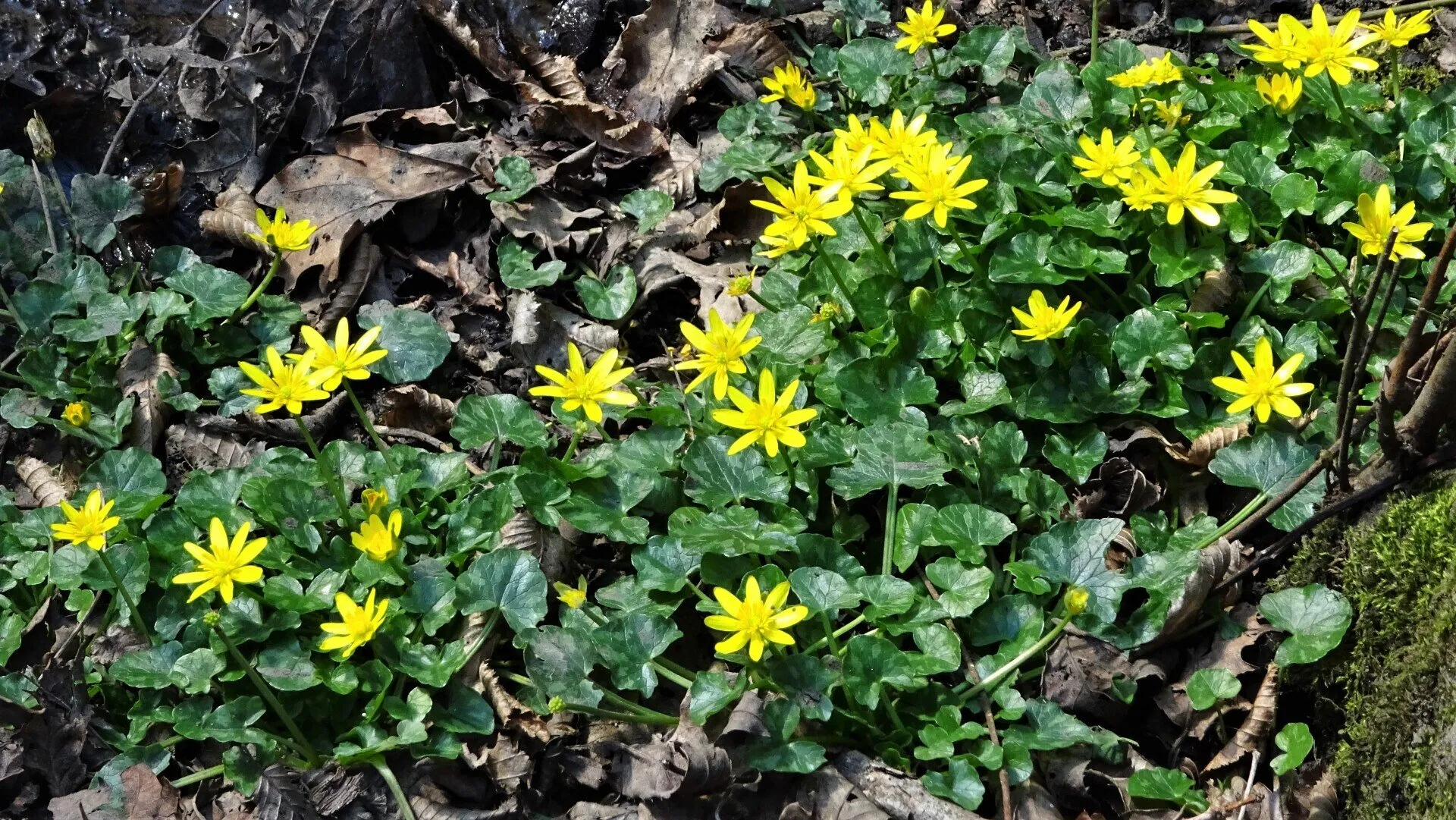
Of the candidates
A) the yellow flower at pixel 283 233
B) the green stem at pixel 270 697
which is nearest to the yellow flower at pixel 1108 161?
the yellow flower at pixel 283 233

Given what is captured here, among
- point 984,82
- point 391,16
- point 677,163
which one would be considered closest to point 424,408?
point 677,163

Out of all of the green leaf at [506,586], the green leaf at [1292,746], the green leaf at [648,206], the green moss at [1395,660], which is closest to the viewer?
the green moss at [1395,660]

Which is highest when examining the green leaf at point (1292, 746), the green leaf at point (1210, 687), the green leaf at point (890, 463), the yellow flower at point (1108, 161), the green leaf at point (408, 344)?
the yellow flower at point (1108, 161)

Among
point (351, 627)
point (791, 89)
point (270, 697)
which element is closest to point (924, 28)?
point (791, 89)

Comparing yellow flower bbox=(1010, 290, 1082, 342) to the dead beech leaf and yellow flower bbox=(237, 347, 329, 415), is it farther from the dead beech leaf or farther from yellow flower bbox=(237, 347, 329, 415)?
the dead beech leaf

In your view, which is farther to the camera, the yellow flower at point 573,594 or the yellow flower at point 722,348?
the yellow flower at point 722,348

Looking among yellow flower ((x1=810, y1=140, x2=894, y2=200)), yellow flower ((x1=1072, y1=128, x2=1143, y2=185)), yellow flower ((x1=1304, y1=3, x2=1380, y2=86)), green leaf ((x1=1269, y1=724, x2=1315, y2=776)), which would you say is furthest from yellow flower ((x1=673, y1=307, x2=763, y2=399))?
yellow flower ((x1=1304, y1=3, x2=1380, y2=86))

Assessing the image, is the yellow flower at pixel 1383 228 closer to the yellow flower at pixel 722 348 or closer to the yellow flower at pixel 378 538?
the yellow flower at pixel 722 348
